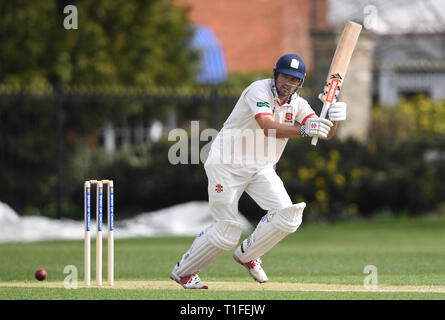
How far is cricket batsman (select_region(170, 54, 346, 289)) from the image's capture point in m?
7.71

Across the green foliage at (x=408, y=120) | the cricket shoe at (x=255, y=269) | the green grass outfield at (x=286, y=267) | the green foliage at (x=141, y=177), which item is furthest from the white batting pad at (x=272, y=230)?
the green foliage at (x=408, y=120)

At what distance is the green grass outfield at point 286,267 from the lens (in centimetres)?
738

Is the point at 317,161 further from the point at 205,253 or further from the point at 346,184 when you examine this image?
the point at 205,253

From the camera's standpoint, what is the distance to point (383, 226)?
16625 mm

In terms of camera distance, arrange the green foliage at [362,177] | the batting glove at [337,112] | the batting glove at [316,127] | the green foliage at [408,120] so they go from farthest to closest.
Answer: the green foliage at [408,120]
the green foliage at [362,177]
the batting glove at [337,112]
the batting glove at [316,127]

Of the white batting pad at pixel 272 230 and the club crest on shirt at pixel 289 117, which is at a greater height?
the club crest on shirt at pixel 289 117

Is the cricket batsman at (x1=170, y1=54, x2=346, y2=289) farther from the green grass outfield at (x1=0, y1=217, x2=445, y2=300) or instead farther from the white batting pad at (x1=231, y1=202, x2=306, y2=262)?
the green grass outfield at (x1=0, y1=217, x2=445, y2=300)

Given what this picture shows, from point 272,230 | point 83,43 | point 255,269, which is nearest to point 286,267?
point 255,269

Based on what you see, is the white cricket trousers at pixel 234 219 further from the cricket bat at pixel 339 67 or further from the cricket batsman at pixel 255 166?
the cricket bat at pixel 339 67

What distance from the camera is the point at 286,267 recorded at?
10.3 meters

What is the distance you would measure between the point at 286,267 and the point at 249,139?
2693 millimetres

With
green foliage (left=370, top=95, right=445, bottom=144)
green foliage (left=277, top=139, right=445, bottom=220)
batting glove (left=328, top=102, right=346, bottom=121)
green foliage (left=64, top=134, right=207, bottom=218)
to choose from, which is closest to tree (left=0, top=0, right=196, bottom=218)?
green foliage (left=64, top=134, right=207, bottom=218)

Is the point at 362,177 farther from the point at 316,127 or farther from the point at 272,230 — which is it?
the point at 316,127

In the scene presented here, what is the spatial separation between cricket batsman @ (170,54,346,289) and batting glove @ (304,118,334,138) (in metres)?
0.02
